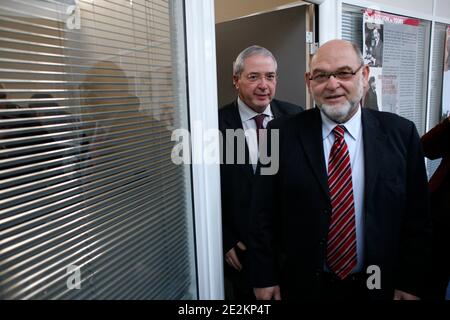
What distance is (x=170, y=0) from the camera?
4.60 feet

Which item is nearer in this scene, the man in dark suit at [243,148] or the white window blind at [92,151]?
the white window blind at [92,151]

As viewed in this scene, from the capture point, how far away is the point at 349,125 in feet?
4.68

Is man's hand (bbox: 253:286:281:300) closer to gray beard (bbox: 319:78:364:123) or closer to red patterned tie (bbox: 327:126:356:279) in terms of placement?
red patterned tie (bbox: 327:126:356:279)

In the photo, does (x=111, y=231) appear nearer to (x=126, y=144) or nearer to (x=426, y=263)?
(x=126, y=144)

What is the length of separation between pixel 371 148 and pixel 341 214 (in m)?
0.30

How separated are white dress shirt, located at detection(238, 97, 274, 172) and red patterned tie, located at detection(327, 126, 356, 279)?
497 mm

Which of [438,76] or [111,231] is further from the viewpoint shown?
[438,76]

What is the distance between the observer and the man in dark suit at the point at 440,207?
188 centimetres

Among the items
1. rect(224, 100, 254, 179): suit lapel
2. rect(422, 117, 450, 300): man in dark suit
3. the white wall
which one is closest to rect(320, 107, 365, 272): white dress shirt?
rect(224, 100, 254, 179): suit lapel

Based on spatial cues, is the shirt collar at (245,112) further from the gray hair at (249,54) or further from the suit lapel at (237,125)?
the gray hair at (249,54)

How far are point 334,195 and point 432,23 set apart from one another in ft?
8.06

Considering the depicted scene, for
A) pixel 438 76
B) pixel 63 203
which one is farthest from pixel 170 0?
pixel 438 76

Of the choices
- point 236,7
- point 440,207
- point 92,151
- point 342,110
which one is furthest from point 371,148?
point 236,7

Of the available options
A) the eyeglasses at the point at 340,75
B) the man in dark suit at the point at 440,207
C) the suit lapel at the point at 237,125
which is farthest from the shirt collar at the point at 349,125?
the man in dark suit at the point at 440,207
